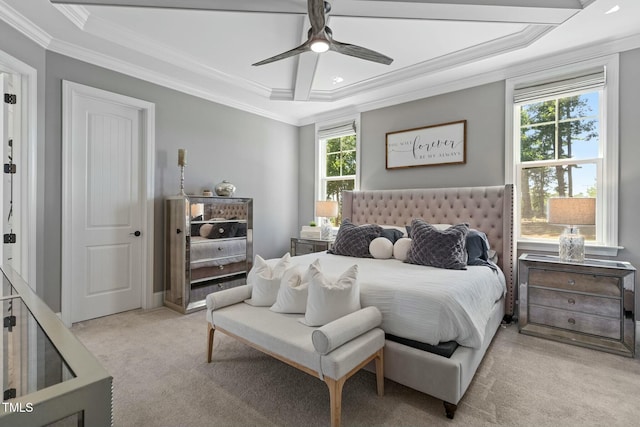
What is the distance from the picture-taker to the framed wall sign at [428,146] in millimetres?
3980

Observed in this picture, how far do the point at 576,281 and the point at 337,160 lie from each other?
3598 mm

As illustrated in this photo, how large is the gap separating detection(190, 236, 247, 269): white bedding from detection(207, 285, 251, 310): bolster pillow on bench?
4.61ft

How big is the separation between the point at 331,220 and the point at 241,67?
274cm

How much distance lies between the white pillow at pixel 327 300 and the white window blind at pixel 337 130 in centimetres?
342

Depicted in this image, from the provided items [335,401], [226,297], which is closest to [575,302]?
[335,401]

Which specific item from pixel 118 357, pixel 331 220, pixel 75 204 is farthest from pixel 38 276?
pixel 331 220

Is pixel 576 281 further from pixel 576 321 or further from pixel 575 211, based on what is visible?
pixel 575 211

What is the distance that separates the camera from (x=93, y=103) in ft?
11.2

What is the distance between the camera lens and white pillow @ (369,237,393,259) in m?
3.39

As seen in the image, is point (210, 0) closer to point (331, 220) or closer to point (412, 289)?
point (412, 289)

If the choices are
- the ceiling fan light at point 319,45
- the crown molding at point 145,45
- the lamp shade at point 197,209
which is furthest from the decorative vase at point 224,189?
the ceiling fan light at point 319,45

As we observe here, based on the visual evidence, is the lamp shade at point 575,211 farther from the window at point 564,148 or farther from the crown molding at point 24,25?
the crown molding at point 24,25

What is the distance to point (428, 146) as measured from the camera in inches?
167

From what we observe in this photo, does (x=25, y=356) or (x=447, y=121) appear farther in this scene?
(x=447, y=121)
